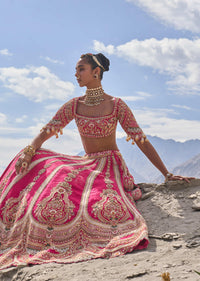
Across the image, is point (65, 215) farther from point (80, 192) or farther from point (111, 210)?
point (111, 210)

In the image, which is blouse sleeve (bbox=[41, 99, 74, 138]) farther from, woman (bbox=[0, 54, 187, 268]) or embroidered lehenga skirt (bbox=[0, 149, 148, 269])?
embroidered lehenga skirt (bbox=[0, 149, 148, 269])

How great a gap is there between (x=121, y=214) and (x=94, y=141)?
148 centimetres

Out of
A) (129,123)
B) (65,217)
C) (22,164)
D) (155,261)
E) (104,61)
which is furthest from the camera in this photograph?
(104,61)

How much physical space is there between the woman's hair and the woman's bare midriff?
103 centimetres

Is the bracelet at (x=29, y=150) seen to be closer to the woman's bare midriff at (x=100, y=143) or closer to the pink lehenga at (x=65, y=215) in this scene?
the pink lehenga at (x=65, y=215)

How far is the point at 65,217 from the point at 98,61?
2.59m

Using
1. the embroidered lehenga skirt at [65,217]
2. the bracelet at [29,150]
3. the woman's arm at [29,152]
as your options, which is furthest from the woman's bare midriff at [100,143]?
the bracelet at [29,150]

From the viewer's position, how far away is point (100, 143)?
5242 mm

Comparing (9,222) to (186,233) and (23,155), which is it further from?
(186,233)

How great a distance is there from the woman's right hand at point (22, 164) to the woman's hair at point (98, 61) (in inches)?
71.1

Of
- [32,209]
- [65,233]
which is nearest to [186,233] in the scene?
[65,233]

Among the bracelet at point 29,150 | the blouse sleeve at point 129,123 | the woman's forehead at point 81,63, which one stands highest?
→ the woman's forehead at point 81,63

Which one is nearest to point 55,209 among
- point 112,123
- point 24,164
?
point 24,164

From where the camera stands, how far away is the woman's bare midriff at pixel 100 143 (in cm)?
524
